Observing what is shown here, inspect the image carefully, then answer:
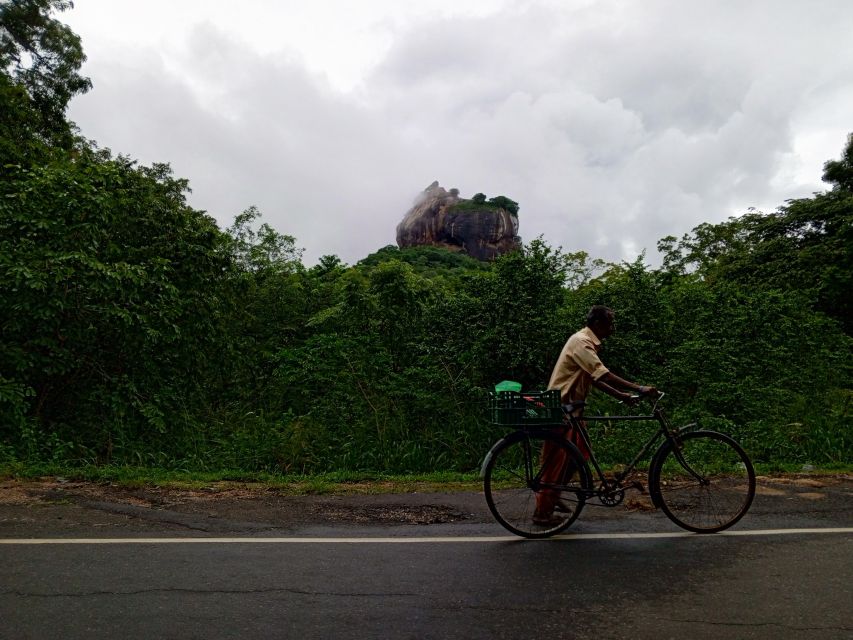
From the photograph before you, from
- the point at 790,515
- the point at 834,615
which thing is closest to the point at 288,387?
the point at 790,515

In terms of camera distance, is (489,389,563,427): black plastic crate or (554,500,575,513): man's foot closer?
(489,389,563,427): black plastic crate

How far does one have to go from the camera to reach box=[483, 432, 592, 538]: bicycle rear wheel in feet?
16.8

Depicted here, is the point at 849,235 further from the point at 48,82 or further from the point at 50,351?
the point at 48,82

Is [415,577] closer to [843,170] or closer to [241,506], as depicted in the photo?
[241,506]

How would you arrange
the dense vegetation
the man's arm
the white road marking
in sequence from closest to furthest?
1. the white road marking
2. the man's arm
3. the dense vegetation

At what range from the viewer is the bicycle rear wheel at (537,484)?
16.8ft

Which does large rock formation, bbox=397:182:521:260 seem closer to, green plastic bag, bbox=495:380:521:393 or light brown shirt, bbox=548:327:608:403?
light brown shirt, bbox=548:327:608:403

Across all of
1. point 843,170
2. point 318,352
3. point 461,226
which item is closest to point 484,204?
point 461,226

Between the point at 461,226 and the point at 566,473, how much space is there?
11345 centimetres

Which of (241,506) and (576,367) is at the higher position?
(576,367)

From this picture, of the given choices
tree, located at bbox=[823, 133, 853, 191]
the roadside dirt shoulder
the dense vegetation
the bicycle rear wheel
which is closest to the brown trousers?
the bicycle rear wheel

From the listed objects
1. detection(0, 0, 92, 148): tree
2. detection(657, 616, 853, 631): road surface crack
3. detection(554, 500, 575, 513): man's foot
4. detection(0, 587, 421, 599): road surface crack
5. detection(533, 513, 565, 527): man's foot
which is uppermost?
detection(0, 0, 92, 148): tree

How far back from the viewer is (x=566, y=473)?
5195 millimetres

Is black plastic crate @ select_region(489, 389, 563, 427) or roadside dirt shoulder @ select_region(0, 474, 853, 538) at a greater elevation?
black plastic crate @ select_region(489, 389, 563, 427)
